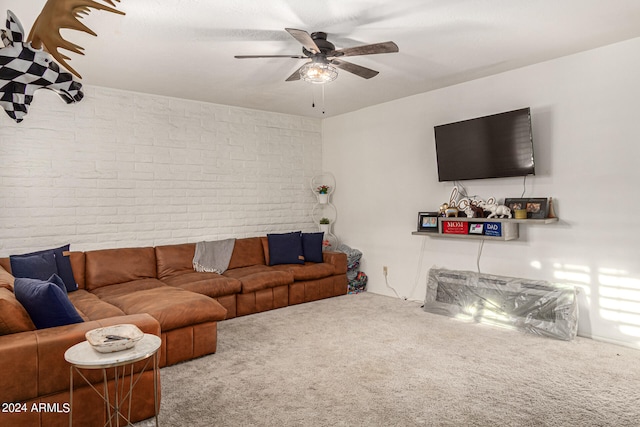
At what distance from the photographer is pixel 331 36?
3207mm

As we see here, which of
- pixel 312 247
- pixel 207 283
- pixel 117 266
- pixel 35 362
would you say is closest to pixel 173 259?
pixel 117 266

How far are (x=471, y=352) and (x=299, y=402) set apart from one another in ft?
5.13

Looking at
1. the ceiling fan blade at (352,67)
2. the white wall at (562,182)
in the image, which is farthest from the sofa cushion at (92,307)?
the white wall at (562,182)

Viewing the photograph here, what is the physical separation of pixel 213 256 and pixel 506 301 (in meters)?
3.20

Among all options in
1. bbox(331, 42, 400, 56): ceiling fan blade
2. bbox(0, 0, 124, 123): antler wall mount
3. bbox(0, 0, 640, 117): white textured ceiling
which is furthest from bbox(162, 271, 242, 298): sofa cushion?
bbox(331, 42, 400, 56): ceiling fan blade

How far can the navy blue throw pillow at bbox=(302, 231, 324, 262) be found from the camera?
543 centimetres

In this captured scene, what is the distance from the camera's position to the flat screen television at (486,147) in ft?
12.8

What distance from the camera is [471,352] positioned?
335 cm

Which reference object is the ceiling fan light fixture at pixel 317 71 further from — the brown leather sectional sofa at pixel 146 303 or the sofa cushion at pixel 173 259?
the sofa cushion at pixel 173 259

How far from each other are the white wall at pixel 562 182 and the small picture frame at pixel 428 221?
0.17 m

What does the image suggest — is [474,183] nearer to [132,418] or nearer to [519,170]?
[519,170]

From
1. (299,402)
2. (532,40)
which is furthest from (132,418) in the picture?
(532,40)

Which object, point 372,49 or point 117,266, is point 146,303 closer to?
point 117,266

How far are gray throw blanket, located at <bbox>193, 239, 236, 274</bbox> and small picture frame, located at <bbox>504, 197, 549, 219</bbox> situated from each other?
3.18 metres
